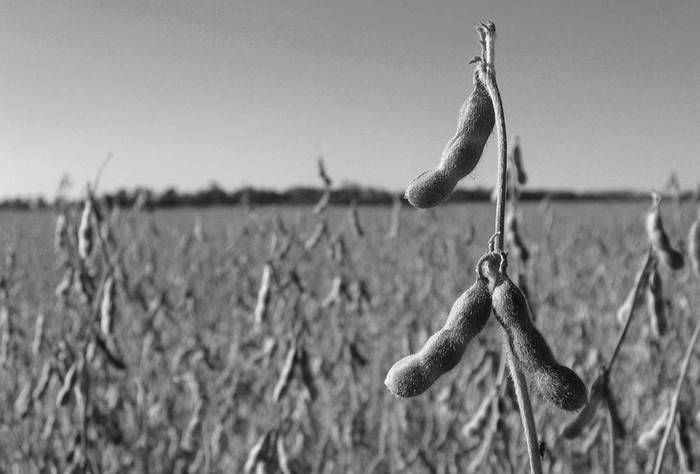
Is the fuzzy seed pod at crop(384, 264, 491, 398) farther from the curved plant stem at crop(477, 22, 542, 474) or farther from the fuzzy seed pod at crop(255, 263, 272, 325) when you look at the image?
the fuzzy seed pod at crop(255, 263, 272, 325)

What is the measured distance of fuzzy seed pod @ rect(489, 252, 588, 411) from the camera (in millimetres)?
766

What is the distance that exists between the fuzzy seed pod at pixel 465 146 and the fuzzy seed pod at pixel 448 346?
5.2 inches

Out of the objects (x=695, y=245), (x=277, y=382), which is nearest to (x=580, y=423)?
(x=695, y=245)

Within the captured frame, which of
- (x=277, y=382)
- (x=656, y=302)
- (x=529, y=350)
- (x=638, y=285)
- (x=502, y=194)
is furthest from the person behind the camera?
(x=277, y=382)

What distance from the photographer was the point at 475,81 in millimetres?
880

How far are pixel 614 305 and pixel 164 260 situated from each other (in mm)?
6969

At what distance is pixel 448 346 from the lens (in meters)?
0.82

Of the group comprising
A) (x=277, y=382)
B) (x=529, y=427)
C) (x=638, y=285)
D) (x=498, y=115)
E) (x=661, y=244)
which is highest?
(x=498, y=115)

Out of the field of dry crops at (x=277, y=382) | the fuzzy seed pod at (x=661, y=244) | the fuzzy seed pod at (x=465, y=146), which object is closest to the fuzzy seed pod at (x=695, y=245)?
the fuzzy seed pod at (x=661, y=244)

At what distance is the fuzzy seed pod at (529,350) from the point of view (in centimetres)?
77

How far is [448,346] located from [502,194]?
0.23 metres

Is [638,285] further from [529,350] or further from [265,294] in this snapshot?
[265,294]

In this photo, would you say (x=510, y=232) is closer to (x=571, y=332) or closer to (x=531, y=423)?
(x=531, y=423)

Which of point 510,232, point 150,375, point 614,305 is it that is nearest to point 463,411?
point 150,375
